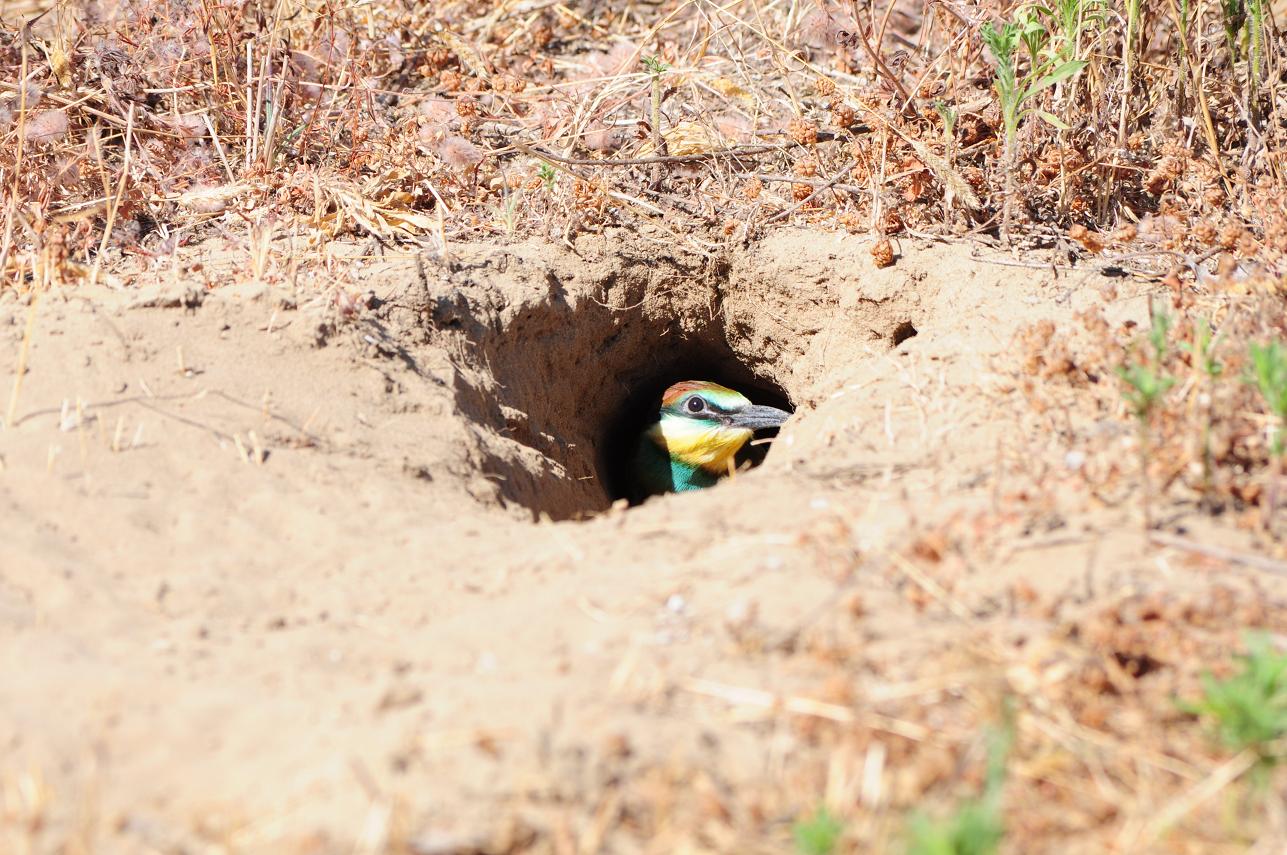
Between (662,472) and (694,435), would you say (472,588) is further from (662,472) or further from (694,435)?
(662,472)

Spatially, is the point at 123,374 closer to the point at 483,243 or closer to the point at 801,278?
the point at 483,243

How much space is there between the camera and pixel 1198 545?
2.38m

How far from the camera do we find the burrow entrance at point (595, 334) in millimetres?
3984

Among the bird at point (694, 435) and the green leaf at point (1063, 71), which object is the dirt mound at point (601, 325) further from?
the green leaf at point (1063, 71)

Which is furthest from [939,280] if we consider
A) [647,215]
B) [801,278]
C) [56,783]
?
[56,783]

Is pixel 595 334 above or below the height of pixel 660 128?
below

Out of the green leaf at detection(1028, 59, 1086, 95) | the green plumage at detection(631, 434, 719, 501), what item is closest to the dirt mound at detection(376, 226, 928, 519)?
the green plumage at detection(631, 434, 719, 501)

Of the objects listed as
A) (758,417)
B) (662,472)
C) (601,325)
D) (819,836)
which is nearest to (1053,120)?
(601,325)

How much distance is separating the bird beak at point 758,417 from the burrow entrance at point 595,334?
0.11m

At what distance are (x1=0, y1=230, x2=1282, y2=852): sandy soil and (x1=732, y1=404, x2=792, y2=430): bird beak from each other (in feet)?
4.87

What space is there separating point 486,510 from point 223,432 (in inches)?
28.4

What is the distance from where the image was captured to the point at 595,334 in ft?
15.9

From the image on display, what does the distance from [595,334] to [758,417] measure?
109 centimetres

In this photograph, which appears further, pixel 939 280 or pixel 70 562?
pixel 939 280
